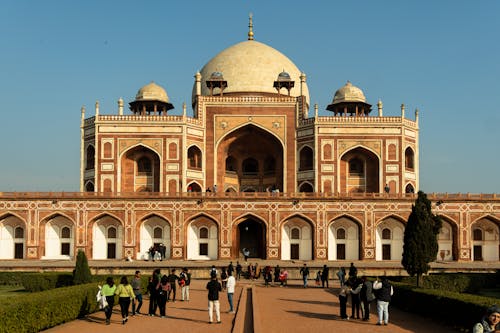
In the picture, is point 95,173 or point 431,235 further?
point 95,173

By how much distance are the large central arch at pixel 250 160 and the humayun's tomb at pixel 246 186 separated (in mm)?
82

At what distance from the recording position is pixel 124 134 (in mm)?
A: 43594

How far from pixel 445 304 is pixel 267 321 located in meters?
4.33

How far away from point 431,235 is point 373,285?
9314 millimetres

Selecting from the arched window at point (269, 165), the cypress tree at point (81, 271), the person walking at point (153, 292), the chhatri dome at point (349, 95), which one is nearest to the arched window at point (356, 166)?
the chhatri dome at point (349, 95)

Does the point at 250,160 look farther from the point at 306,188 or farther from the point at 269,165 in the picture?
the point at 306,188

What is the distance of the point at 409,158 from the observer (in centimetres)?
4522

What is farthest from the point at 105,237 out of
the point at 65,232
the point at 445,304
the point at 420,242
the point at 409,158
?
the point at 445,304

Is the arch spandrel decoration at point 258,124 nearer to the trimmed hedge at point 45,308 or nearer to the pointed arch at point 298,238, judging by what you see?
the pointed arch at point 298,238

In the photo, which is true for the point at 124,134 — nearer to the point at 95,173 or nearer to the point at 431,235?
the point at 95,173

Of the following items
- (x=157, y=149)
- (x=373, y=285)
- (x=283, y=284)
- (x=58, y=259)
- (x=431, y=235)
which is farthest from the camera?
(x=157, y=149)

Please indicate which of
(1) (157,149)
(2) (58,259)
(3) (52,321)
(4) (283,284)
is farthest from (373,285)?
(1) (157,149)

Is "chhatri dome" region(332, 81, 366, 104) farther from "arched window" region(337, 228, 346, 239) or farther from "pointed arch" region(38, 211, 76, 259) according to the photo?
"pointed arch" region(38, 211, 76, 259)

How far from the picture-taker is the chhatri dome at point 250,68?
A: 166ft
